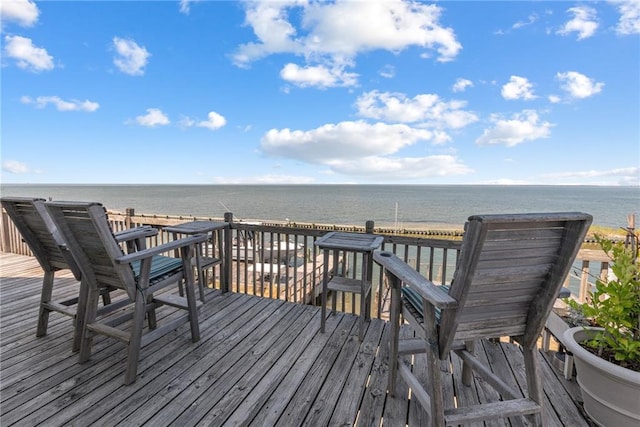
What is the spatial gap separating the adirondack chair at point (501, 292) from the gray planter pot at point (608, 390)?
0.50 m

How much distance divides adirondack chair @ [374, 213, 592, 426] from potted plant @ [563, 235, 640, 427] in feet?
1.72

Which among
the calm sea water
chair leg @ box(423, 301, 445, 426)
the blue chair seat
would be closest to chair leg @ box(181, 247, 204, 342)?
the blue chair seat

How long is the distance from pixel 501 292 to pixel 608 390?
992 mm

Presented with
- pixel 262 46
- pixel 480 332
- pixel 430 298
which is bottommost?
pixel 480 332

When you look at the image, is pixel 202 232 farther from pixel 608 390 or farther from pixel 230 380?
pixel 608 390

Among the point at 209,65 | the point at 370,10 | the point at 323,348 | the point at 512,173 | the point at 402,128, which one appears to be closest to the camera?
the point at 323,348

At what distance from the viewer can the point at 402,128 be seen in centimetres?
3259

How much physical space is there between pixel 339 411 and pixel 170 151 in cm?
4486

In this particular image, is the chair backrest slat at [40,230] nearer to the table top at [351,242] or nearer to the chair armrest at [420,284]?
the table top at [351,242]

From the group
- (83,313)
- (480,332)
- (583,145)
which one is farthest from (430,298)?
(583,145)

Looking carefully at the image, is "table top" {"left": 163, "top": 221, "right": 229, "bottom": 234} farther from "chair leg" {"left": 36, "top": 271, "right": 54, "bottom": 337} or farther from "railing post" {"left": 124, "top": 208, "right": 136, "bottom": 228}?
"railing post" {"left": 124, "top": 208, "right": 136, "bottom": 228}

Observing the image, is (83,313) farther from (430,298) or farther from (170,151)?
(170,151)

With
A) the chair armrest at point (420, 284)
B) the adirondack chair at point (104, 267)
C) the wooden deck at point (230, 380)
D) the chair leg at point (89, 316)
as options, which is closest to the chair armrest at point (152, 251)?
the adirondack chair at point (104, 267)

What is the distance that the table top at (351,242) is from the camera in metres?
2.38
